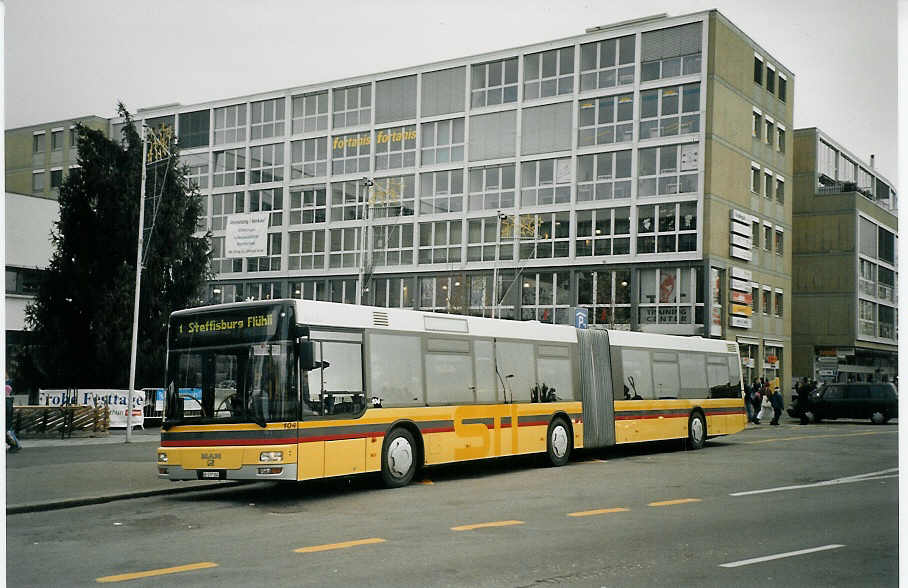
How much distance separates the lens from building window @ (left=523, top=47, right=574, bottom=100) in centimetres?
2835

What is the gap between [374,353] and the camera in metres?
14.7

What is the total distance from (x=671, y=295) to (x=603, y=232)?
4833 mm

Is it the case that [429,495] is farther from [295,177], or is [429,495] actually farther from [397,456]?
[295,177]

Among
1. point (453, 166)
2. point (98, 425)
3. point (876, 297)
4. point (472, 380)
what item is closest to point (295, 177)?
point (453, 166)

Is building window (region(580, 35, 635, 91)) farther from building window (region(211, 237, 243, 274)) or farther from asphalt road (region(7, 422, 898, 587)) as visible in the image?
asphalt road (region(7, 422, 898, 587))

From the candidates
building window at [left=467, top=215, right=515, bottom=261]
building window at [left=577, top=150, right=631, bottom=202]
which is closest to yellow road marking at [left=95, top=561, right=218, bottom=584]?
building window at [left=467, top=215, right=515, bottom=261]

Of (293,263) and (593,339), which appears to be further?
(293,263)

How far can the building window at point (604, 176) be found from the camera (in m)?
34.5

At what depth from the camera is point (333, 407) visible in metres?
13.8

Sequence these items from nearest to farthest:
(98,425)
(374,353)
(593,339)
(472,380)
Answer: (374,353) < (472,380) < (593,339) < (98,425)

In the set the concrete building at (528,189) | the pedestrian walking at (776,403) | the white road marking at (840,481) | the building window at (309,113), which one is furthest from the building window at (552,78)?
the white road marking at (840,481)

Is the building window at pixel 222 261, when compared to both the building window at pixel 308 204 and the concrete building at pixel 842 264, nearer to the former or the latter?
the building window at pixel 308 204

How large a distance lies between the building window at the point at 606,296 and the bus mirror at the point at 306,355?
797 inches

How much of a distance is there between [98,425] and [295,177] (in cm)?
1167
